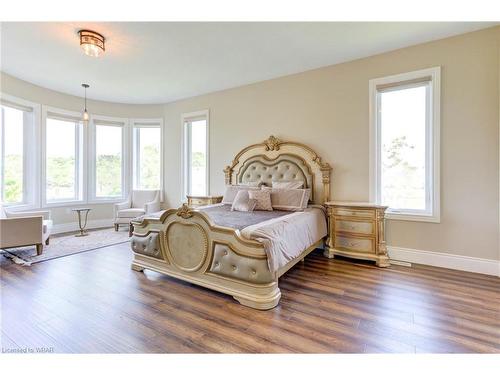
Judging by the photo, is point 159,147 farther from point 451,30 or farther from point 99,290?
point 451,30

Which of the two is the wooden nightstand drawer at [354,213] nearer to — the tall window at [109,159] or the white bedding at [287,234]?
the white bedding at [287,234]

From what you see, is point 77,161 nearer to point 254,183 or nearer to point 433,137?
point 254,183

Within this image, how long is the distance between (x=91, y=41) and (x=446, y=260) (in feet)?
16.7

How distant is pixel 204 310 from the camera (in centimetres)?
211

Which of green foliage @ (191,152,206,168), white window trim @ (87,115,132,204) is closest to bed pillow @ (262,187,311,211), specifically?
green foliage @ (191,152,206,168)

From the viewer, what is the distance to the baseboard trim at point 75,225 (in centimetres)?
513

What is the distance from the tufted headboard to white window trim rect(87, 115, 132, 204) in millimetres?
2806

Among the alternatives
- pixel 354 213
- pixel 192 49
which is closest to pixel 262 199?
pixel 354 213

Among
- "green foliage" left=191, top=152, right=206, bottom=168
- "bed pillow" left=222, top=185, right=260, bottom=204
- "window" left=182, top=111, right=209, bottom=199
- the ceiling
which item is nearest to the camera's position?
the ceiling

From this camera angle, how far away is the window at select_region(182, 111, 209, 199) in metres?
5.29

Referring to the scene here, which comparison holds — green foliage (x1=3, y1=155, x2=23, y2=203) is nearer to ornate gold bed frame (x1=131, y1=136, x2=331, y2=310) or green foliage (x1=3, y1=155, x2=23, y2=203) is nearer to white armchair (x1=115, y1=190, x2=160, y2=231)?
white armchair (x1=115, y1=190, x2=160, y2=231)

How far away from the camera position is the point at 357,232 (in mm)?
3314

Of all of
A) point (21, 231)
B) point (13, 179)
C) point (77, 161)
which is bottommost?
point (21, 231)
